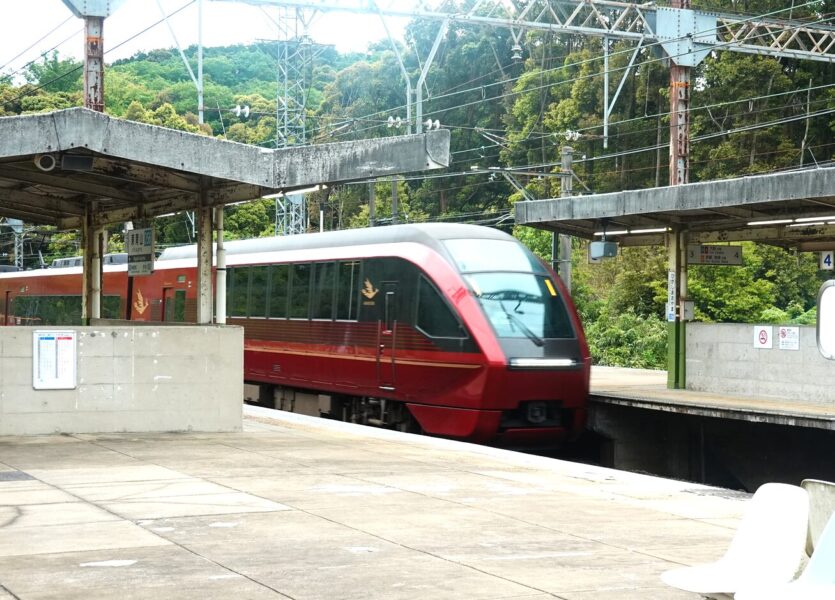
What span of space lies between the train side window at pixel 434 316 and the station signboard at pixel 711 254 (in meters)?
6.30

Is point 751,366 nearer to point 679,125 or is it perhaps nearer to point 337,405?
point 679,125

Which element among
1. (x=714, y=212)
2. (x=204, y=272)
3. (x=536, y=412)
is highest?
(x=714, y=212)

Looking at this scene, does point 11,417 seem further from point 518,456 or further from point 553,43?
point 553,43

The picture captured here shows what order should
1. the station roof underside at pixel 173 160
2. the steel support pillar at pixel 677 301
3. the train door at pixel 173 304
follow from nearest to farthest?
the station roof underside at pixel 173 160
the steel support pillar at pixel 677 301
the train door at pixel 173 304

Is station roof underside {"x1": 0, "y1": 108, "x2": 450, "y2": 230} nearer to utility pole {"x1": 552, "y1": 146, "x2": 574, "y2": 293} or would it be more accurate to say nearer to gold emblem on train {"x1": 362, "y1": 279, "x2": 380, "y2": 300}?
gold emblem on train {"x1": 362, "y1": 279, "x2": 380, "y2": 300}

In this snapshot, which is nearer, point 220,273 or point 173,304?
point 220,273

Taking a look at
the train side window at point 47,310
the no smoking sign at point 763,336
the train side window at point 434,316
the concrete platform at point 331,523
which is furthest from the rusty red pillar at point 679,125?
the train side window at point 47,310

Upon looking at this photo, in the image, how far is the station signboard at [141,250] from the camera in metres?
17.2

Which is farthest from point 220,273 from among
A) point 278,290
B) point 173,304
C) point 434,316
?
point 173,304

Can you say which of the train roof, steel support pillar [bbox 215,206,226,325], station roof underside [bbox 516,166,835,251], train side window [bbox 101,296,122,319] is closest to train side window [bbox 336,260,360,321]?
the train roof

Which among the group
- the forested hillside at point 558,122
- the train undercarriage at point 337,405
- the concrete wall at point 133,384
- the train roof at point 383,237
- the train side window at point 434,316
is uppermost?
the forested hillside at point 558,122

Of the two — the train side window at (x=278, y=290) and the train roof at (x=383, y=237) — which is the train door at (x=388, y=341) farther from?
the train side window at (x=278, y=290)

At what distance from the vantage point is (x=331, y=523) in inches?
343

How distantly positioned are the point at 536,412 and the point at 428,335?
75.9 inches
